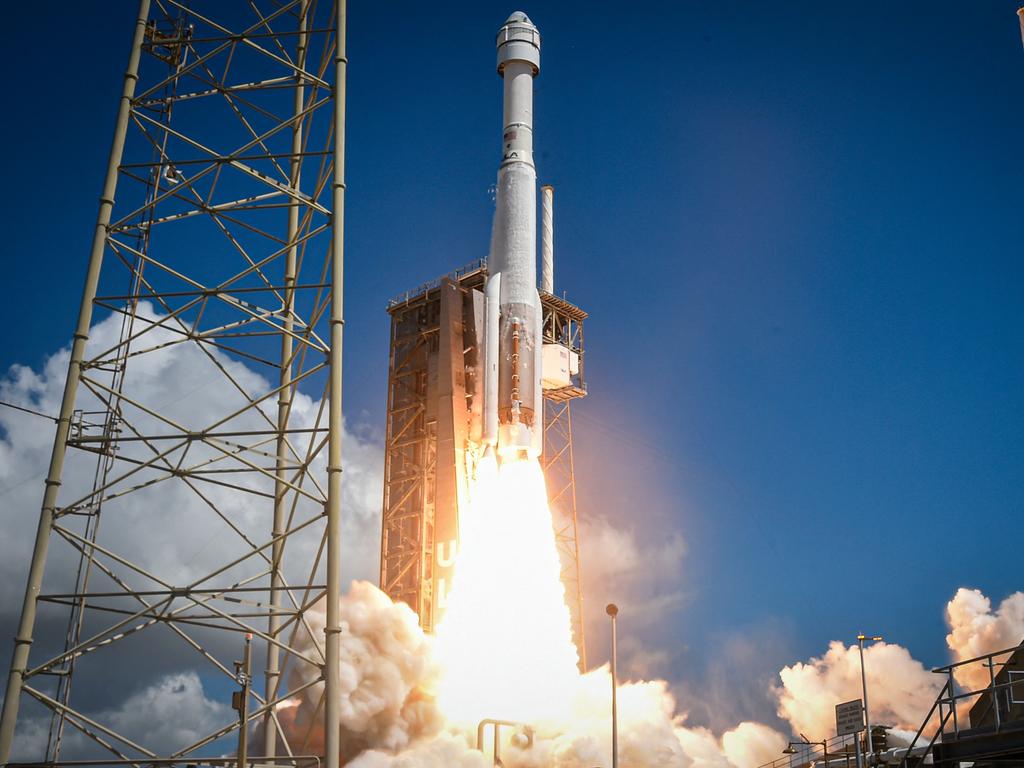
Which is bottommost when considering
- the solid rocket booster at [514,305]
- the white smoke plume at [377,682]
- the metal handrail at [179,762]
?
the metal handrail at [179,762]

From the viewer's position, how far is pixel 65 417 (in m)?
21.4

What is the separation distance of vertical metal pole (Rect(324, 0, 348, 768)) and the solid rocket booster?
1819 cm

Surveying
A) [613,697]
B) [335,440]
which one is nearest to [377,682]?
[613,697]

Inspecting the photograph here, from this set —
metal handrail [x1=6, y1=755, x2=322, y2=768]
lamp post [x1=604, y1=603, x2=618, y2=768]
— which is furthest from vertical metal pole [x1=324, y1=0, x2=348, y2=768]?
lamp post [x1=604, y1=603, x2=618, y2=768]

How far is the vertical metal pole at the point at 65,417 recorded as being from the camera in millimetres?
20000

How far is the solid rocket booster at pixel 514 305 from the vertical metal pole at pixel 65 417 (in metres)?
19.7

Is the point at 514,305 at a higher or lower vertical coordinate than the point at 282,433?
higher

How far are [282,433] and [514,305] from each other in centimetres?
2047

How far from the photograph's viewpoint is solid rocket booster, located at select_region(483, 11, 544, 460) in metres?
41.0

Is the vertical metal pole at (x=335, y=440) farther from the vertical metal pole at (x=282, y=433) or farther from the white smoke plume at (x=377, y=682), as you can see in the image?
the white smoke plume at (x=377, y=682)

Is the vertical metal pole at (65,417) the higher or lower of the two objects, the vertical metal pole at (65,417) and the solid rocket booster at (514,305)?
the lower

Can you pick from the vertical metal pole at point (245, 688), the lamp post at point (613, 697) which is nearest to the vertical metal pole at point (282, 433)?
the vertical metal pole at point (245, 688)

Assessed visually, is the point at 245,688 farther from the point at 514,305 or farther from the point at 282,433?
the point at 514,305

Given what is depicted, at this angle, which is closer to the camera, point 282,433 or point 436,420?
point 282,433
